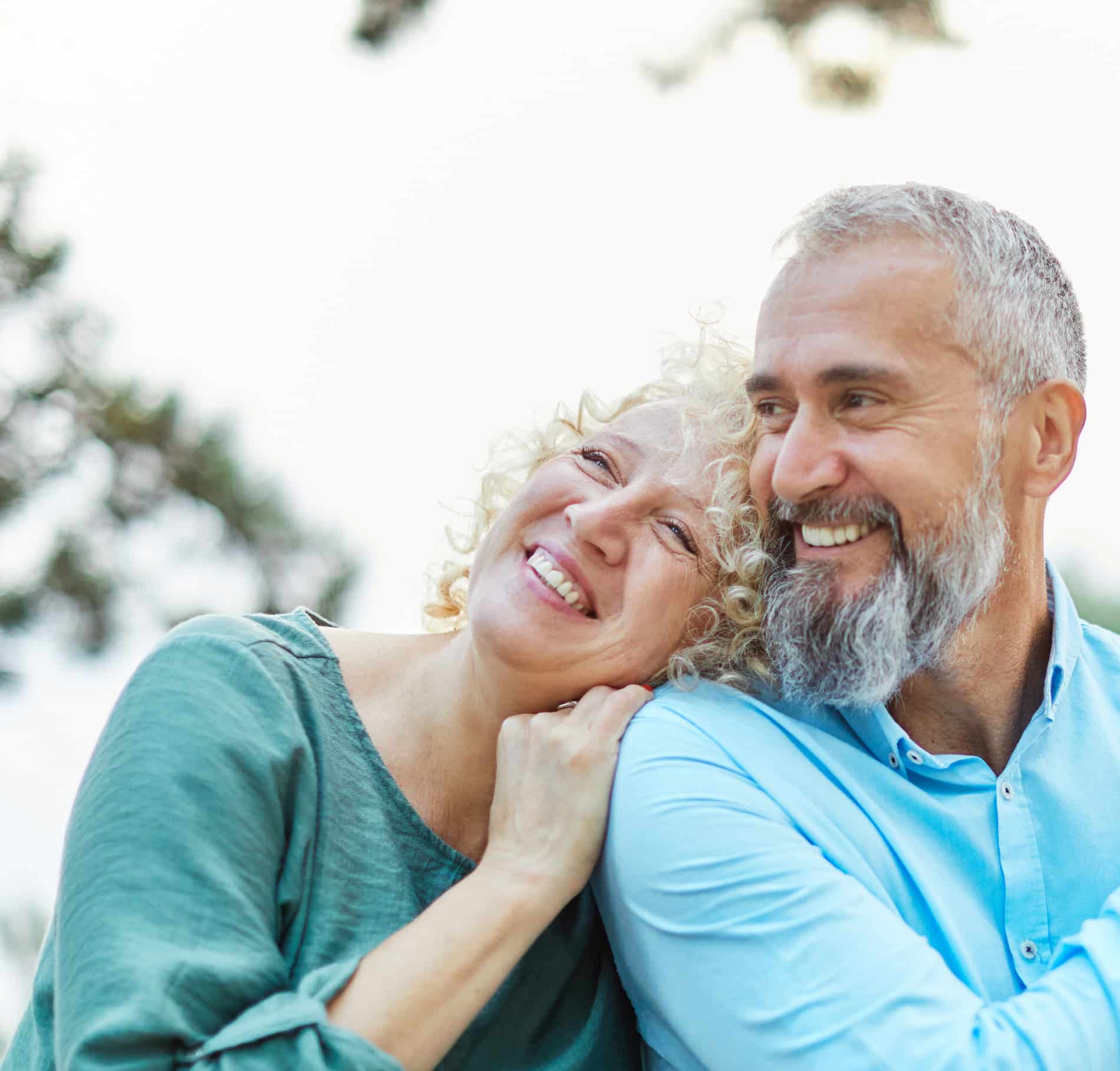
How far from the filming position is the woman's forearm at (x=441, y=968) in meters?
1.64

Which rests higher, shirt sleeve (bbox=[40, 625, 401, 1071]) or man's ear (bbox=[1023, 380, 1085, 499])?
man's ear (bbox=[1023, 380, 1085, 499])

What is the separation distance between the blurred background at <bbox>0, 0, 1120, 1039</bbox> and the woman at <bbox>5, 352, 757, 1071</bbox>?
179 cm

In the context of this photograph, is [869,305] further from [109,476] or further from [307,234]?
[307,234]

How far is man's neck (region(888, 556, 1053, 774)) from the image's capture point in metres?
2.14

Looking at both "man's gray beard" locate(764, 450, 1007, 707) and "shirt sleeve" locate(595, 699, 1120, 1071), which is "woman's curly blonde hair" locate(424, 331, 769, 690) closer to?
"man's gray beard" locate(764, 450, 1007, 707)

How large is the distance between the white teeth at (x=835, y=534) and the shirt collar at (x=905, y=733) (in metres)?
0.26

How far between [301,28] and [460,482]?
2832mm

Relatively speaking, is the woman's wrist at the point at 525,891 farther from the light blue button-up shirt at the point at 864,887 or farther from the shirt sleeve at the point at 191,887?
the shirt sleeve at the point at 191,887

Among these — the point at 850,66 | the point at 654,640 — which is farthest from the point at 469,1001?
the point at 850,66

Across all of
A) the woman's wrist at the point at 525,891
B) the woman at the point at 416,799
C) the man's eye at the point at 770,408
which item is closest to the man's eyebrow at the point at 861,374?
the man's eye at the point at 770,408

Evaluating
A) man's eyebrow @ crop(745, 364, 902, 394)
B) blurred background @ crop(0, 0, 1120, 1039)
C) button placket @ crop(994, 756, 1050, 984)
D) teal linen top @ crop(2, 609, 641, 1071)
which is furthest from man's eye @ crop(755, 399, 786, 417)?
blurred background @ crop(0, 0, 1120, 1039)

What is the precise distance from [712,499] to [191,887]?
3.25 feet

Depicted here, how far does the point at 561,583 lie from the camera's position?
2.06 metres

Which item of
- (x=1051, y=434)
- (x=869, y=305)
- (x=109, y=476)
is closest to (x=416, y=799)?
(x=869, y=305)
